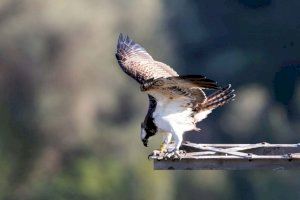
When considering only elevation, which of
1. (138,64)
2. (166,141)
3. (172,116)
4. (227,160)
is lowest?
(227,160)

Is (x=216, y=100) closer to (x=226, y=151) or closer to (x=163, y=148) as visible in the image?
(x=163, y=148)

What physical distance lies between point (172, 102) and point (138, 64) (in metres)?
0.47

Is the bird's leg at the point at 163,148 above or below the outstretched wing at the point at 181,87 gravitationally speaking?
below

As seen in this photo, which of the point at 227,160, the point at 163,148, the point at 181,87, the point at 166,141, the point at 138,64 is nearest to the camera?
the point at 227,160

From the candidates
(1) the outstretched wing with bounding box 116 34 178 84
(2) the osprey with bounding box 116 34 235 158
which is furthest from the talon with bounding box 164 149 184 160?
(1) the outstretched wing with bounding box 116 34 178 84

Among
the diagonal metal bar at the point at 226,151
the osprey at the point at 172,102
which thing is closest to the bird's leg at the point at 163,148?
the osprey at the point at 172,102

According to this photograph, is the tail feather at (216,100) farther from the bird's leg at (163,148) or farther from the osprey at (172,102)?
the bird's leg at (163,148)

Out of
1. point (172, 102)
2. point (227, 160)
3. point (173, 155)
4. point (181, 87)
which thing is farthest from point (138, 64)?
point (227, 160)

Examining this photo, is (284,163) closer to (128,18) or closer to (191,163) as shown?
(191,163)

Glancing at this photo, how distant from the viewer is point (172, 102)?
3406mm

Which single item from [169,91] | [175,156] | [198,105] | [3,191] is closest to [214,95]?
[198,105]

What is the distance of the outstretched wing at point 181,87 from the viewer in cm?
304

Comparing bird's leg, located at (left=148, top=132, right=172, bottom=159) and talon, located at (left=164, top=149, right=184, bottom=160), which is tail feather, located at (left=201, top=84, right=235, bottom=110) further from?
talon, located at (left=164, top=149, right=184, bottom=160)

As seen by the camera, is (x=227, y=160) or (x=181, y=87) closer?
(x=227, y=160)
